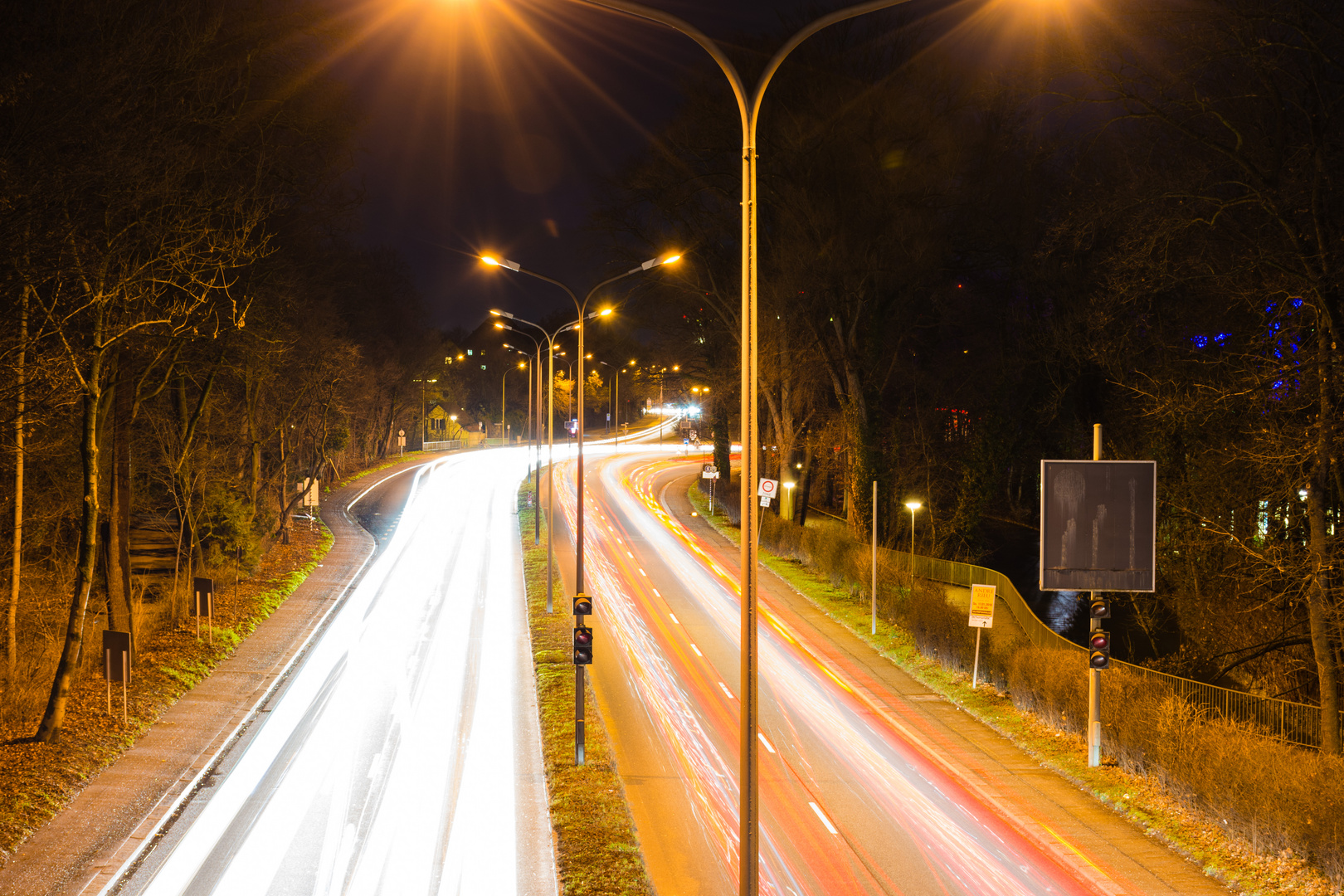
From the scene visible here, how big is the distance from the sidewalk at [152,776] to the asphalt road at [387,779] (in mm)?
457

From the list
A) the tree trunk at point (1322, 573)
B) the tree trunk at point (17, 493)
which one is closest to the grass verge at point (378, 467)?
the tree trunk at point (17, 493)

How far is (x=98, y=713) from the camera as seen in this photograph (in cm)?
1634

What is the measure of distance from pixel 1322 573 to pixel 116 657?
2208 centimetres

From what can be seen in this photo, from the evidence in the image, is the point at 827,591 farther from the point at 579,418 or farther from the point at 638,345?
the point at 638,345

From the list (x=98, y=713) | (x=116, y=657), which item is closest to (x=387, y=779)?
(x=116, y=657)

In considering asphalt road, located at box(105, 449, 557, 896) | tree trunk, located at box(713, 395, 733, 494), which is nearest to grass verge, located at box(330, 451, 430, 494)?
tree trunk, located at box(713, 395, 733, 494)

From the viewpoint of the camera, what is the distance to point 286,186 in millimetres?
21672

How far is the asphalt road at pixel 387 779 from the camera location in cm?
1105

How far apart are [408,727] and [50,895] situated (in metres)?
6.76

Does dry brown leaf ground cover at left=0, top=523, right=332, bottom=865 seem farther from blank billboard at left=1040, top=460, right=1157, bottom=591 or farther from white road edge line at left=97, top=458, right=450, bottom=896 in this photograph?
blank billboard at left=1040, top=460, right=1157, bottom=591

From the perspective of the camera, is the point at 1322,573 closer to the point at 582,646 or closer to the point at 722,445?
Answer: the point at 582,646

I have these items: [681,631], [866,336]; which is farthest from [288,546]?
[866,336]

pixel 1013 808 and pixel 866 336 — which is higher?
pixel 866 336

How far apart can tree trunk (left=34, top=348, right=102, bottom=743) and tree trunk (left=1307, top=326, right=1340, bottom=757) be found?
21487mm
